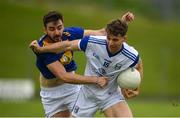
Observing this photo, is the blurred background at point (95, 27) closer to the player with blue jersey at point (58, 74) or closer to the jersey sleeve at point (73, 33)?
the player with blue jersey at point (58, 74)

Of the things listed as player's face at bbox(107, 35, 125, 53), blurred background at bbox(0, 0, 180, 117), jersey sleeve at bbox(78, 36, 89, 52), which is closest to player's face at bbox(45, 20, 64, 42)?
jersey sleeve at bbox(78, 36, 89, 52)

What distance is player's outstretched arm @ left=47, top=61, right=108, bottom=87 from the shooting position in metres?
10.6

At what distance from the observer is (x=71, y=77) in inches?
428

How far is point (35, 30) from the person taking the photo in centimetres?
3616

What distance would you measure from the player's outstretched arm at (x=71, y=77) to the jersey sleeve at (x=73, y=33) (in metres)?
0.47

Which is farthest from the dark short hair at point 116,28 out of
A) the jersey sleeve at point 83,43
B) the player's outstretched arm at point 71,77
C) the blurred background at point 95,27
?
the blurred background at point 95,27

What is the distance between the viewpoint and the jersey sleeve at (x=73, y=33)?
37.3ft

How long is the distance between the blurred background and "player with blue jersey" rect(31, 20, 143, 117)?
11815 millimetres

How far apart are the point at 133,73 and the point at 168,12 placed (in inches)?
1174

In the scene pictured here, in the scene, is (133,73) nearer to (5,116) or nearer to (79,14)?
(5,116)

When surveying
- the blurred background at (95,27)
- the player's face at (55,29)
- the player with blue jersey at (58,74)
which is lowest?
the blurred background at (95,27)

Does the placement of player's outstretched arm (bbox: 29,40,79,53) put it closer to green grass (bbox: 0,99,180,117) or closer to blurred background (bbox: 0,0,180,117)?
green grass (bbox: 0,99,180,117)

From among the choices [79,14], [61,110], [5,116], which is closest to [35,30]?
[79,14]

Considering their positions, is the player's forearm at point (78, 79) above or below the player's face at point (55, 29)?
below
